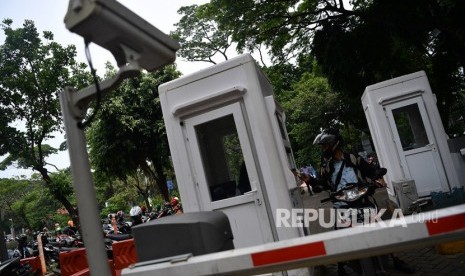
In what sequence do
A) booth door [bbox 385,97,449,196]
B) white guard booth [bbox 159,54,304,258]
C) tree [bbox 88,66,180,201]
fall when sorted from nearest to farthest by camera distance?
white guard booth [bbox 159,54,304,258] → booth door [bbox 385,97,449,196] → tree [bbox 88,66,180,201]

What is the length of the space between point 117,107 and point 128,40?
683 inches

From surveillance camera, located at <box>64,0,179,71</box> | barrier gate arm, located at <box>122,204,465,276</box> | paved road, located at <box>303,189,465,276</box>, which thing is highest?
surveillance camera, located at <box>64,0,179,71</box>

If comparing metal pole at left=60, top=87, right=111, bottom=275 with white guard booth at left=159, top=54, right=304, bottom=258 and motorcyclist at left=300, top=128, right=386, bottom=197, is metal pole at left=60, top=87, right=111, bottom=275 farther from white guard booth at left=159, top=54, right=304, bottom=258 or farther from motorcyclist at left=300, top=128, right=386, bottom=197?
motorcyclist at left=300, top=128, right=386, bottom=197

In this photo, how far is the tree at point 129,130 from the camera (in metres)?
18.6

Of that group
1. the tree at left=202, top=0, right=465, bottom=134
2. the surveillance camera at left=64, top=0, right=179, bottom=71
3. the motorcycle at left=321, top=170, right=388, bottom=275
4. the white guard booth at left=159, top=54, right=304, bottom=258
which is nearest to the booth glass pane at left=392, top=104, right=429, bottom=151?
the tree at left=202, top=0, right=465, bottom=134

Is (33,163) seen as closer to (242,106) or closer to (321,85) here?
(242,106)

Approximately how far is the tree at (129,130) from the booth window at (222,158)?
43.7ft

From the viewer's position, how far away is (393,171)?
889 cm

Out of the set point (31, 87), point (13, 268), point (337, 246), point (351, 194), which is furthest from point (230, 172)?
point (31, 87)

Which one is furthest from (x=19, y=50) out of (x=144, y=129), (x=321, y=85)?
(x=321, y=85)

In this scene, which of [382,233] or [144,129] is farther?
[144,129]

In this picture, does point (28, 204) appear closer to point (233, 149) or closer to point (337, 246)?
point (233, 149)

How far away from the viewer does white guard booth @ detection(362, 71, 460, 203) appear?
27.3 ft

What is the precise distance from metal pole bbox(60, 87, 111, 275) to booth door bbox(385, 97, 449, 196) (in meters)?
7.85
